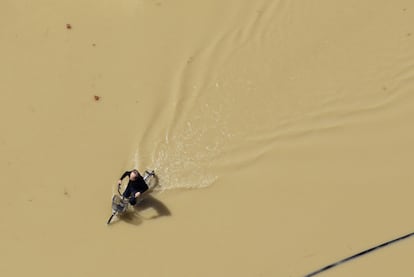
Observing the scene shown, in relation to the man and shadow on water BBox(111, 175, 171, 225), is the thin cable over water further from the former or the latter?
the man

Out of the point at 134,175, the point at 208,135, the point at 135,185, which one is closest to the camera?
the point at 134,175

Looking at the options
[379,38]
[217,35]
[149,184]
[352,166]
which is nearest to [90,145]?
[149,184]

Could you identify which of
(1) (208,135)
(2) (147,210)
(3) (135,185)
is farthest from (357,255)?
(3) (135,185)

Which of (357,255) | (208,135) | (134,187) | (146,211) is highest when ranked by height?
(208,135)

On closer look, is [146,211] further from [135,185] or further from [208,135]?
[208,135]

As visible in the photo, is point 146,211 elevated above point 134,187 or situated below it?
below

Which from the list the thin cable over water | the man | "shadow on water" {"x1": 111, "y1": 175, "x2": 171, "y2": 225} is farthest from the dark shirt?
the thin cable over water

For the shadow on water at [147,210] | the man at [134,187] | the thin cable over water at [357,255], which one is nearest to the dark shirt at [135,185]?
the man at [134,187]
